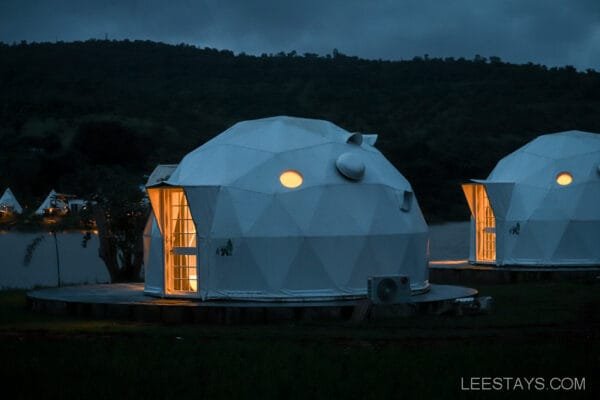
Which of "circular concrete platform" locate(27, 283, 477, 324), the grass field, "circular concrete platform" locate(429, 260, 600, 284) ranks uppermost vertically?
"circular concrete platform" locate(429, 260, 600, 284)

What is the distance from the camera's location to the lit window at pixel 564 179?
3341 cm

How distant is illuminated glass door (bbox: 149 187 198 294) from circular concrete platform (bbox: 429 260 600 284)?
1185 cm

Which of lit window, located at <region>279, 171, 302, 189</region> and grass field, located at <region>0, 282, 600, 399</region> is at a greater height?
lit window, located at <region>279, 171, 302, 189</region>

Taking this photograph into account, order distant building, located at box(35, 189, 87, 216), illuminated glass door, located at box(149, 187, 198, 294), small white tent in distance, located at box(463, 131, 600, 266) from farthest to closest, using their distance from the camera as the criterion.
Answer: distant building, located at box(35, 189, 87, 216), small white tent in distance, located at box(463, 131, 600, 266), illuminated glass door, located at box(149, 187, 198, 294)

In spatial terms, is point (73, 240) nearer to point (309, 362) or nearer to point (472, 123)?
point (472, 123)

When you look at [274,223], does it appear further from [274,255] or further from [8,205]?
[8,205]

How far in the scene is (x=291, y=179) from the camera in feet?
74.1

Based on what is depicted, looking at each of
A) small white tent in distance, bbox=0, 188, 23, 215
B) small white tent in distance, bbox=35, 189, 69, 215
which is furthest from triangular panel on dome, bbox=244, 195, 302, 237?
small white tent in distance, bbox=0, 188, 23, 215

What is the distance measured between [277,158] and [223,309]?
396 centimetres

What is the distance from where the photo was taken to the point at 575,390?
1282 cm

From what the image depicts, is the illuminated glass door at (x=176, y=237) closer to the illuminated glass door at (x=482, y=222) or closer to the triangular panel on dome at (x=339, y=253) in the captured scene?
the triangular panel on dome at (x=339, y=253)

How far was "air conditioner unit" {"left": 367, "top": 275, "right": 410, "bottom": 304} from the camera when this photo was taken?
2083cm

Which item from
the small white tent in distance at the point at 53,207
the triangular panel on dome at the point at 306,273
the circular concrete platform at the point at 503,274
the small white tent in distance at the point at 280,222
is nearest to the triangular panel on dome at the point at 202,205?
the small white tent in distance at the point at 280,222

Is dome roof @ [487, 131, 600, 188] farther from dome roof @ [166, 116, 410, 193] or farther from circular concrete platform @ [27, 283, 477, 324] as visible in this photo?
circular concrete platform @ [27, 283, 477, 324]
